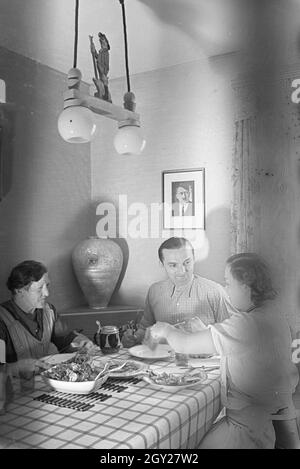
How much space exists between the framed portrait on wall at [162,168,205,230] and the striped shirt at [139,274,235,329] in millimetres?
215

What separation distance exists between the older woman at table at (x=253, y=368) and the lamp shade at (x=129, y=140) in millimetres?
432

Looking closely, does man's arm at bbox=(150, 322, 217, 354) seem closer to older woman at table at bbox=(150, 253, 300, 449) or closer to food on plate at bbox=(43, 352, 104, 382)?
older woman at table at bbox=(150, 253, 300, 449)

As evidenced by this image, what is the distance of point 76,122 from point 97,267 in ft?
1.69

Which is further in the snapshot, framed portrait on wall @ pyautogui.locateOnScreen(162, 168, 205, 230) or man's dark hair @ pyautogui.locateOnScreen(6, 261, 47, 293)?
man's dark hair @ pyautogui.locateOnScreen(6, 261, 47, 293)

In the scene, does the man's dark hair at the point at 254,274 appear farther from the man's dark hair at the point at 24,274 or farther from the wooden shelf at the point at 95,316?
the man's dark hair at the point at 24,274

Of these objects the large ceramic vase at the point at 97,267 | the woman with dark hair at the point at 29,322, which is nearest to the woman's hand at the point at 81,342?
the woman with dark hair at the point at 29,322

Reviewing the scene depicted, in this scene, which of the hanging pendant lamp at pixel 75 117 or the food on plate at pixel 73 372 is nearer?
the food on plate at pixel 73 372

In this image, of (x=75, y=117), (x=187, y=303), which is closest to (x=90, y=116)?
(x=75, y=117)

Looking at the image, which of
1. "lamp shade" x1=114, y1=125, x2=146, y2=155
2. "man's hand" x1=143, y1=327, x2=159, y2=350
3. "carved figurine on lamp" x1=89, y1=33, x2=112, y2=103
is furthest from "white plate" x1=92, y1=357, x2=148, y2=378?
"carved figurine on lamp" x1=89, y1=33, x2=112, y2=103

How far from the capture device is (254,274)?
2.99 feet

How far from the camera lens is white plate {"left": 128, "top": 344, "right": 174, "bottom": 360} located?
1114 mm

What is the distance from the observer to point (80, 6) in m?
1.11

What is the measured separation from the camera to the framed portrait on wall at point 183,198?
1065 millimetres
